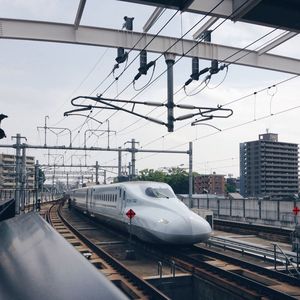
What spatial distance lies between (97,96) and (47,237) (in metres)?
11.1

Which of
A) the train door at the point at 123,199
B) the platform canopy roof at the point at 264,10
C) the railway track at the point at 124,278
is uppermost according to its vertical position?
the platform canopy roof at the point at 264,10

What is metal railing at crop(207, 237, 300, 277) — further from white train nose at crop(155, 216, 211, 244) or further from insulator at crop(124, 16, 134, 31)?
insulator at crop(124, 16, 134, 31)

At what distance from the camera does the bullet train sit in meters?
14.4

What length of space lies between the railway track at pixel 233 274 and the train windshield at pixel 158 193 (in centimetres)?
218

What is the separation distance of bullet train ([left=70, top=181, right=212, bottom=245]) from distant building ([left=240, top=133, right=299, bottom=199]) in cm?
12888

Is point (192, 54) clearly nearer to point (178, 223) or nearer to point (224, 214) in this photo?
point (178, 223)

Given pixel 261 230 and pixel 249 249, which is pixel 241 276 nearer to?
pixel 249 249

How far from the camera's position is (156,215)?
15164mm

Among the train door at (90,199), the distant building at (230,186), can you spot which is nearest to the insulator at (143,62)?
the train door at (90,199)

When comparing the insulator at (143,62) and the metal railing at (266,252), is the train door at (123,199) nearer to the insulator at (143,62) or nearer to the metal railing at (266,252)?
the metal railing at (266,252)

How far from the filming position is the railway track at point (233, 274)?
10.3 meters

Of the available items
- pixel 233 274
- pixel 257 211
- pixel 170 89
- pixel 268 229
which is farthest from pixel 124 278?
pixel 257 211

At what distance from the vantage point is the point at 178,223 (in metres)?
14.5

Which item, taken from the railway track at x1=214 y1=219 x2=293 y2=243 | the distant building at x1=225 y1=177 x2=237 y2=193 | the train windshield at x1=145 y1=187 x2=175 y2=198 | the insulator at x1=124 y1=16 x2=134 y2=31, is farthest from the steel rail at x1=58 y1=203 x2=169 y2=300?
the distant building at x1=225 y1=177 x2=237 y2=193
